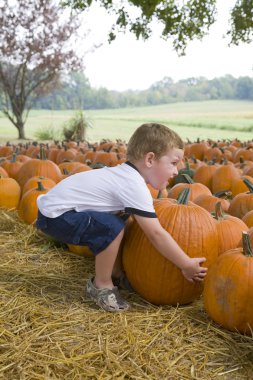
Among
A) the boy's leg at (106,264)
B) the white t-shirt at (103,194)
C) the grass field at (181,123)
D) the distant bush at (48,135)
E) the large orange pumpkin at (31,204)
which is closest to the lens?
the white t-shirt at (103,194)

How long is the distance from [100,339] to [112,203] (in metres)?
0.84

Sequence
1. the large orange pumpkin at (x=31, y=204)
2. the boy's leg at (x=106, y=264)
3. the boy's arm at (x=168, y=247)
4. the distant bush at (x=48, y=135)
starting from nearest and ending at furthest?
the boy's arm at (x=168, y=247) → the boy's leg at (x=106, y=264) → the large orange pumpkin at (x=31, y=204) → the distant bush at (x=48, y=135)

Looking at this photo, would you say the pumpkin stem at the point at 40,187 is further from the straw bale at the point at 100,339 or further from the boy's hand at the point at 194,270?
the boy's hand at the point at 194,270

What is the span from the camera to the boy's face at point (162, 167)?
9.36ft

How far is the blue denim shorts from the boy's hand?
0.45 meters

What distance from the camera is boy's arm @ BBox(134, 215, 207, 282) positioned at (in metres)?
2.63

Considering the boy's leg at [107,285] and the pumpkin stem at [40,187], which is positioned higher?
the pumpkin stem at [40,187]

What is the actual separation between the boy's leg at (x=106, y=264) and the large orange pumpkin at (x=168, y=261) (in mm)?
98

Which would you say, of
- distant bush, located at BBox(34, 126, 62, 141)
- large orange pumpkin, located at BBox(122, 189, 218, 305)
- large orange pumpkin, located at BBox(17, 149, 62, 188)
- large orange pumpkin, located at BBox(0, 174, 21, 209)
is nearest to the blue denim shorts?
large orange pumpkin, located at BBox(122, 189, 218, 305)

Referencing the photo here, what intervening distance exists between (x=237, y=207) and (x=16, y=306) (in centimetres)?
209

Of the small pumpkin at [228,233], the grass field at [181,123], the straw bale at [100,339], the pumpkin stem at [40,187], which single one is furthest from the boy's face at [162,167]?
the grass field at [181,123]

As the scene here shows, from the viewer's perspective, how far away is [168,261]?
2.75 meters

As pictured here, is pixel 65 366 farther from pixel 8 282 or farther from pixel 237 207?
pixel 237 207

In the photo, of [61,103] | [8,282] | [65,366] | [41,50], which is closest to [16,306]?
[8,282]
